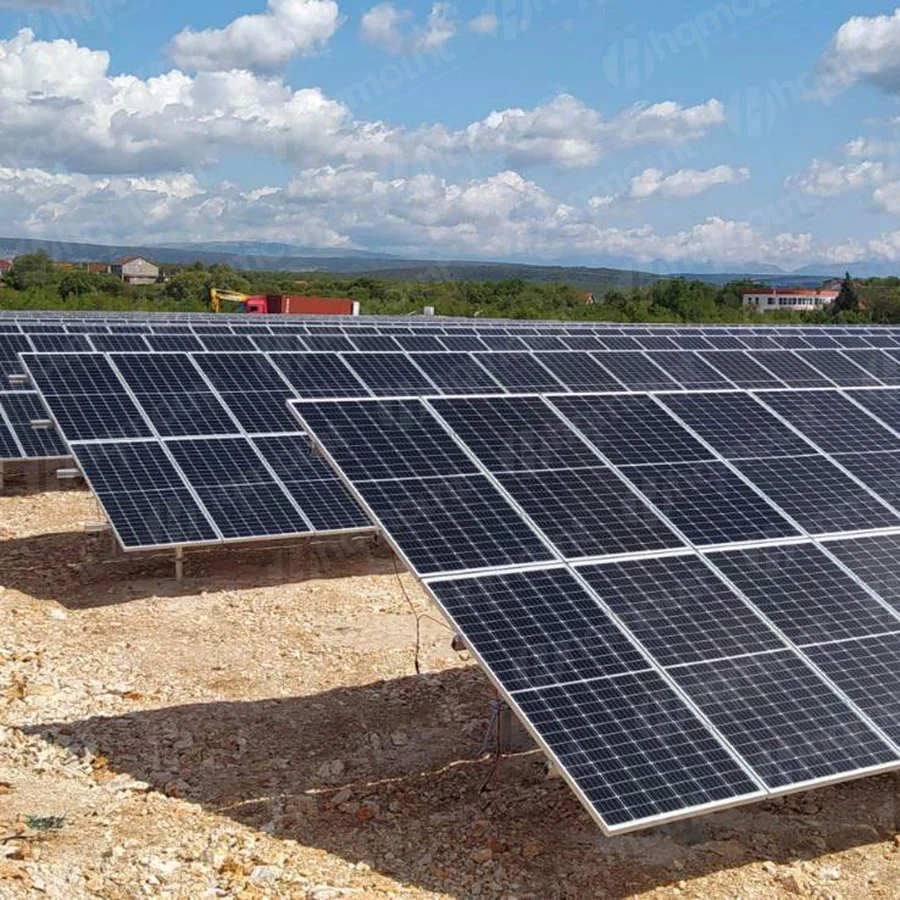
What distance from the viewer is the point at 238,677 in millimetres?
14445

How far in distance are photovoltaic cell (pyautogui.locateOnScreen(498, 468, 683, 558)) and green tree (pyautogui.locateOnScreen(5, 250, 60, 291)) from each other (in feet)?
307

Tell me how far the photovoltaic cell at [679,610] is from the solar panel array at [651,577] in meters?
0.02

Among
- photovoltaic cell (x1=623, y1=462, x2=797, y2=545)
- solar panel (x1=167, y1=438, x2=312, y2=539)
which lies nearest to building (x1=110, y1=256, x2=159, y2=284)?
solar panel (x1=167, y1=438, x2=312, y2=539)

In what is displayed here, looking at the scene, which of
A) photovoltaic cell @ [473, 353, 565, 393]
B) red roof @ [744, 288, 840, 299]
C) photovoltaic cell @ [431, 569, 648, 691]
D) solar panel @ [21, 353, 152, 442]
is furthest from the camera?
red roof @ [744, 288, 840, 299]

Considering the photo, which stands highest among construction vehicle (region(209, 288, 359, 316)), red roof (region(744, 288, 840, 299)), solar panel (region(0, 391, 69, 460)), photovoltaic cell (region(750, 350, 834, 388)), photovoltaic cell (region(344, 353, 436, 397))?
red roof (region(744, 288, 840, 299))

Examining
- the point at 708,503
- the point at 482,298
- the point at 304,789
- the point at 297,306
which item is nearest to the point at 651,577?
the point at 708,503

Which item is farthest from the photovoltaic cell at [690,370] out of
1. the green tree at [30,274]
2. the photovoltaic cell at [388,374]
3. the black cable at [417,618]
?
the green tree at [30,274]

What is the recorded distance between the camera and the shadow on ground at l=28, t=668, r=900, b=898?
9852mm

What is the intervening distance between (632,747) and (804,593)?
10.3 ft

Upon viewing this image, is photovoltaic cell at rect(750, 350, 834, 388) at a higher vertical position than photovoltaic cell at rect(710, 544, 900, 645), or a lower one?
higher

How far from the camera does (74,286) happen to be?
102 meters

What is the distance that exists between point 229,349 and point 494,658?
17.4m

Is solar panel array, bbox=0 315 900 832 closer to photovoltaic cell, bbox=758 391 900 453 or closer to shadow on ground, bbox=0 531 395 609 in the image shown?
photovoltaic cell, bbox=758 391 900 453

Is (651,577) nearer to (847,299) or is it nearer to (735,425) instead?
(735,425)
